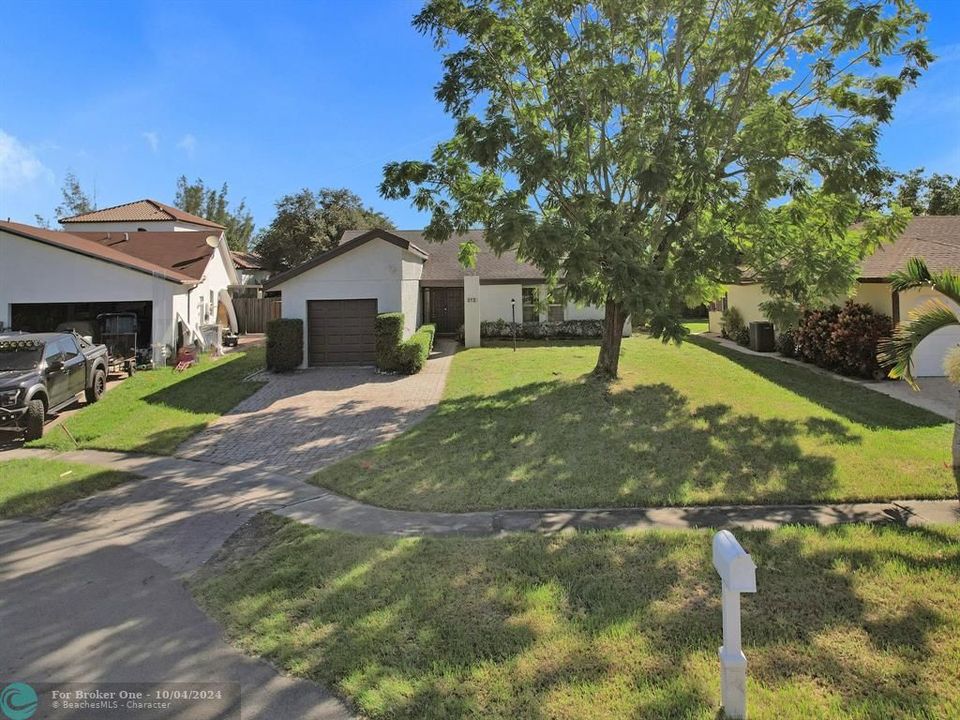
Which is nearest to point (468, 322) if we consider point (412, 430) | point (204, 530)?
point (412, 430)

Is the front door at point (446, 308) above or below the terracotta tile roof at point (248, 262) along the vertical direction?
below

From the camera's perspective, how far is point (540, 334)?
24250 mm

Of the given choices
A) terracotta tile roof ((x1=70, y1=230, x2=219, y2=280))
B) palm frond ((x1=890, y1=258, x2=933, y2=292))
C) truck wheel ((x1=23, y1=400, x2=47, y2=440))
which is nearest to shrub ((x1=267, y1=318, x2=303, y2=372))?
truck wheel ((x1=23, y1=400, x2=47, y2=440))

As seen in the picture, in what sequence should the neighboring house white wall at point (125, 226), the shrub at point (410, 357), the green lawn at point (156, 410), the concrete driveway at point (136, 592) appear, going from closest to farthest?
the concrete driveway at point (136, 592), the green lawn at point (156, 410), the shrub at point (410, 357), the neighboring house white wall at point (125, 226)

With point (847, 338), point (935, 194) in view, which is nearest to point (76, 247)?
point (847, 338)

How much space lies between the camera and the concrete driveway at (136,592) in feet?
11.9

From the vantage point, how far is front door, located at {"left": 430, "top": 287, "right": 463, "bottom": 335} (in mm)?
26000

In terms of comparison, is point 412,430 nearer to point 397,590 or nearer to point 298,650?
point 397,590

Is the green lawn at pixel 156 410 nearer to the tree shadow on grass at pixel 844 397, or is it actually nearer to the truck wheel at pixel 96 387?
the truck wheel at pixel 96 387

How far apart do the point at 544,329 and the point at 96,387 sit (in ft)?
53.6

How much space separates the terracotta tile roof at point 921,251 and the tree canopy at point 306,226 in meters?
33.6

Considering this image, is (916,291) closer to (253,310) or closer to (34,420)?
(34,420)

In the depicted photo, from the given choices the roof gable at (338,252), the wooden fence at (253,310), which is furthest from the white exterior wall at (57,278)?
the wooden fence at (253,310)

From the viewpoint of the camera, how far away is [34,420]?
409 inches
